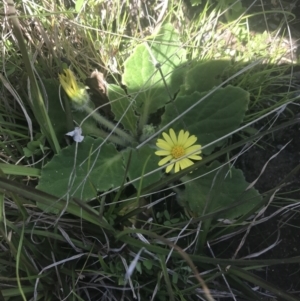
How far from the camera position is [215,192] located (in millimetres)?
882

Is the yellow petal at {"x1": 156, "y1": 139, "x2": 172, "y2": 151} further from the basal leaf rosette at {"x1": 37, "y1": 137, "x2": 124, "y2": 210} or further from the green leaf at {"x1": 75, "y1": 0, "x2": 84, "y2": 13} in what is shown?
the green leaf at {"x1": 75, "y1": 0, "x2": 84, "y2": 13}

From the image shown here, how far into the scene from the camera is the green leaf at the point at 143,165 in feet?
2.89

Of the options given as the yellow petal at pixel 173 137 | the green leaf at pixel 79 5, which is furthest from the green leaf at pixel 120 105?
the green leaf at pixel 79 5

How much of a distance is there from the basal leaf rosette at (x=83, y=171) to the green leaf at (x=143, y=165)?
3 cm

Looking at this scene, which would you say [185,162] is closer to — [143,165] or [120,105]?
[143,165]

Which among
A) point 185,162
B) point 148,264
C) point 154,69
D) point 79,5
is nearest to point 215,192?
point 185,162

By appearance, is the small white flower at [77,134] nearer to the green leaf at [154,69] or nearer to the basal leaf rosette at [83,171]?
the basal leaf rosette at [83,171]

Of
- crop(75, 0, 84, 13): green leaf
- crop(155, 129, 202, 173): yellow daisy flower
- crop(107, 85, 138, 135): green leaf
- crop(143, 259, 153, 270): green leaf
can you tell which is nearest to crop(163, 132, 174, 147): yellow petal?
crop(155, 129, 202, 173): yellow daisy flower

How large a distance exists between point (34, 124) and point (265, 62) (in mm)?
566

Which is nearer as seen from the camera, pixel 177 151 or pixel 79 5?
pixel 177 151

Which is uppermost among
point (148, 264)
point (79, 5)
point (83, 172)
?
point (79, 5)

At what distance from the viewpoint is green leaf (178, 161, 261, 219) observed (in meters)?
0.89

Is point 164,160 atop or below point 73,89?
below

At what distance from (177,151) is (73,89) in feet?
0.81
